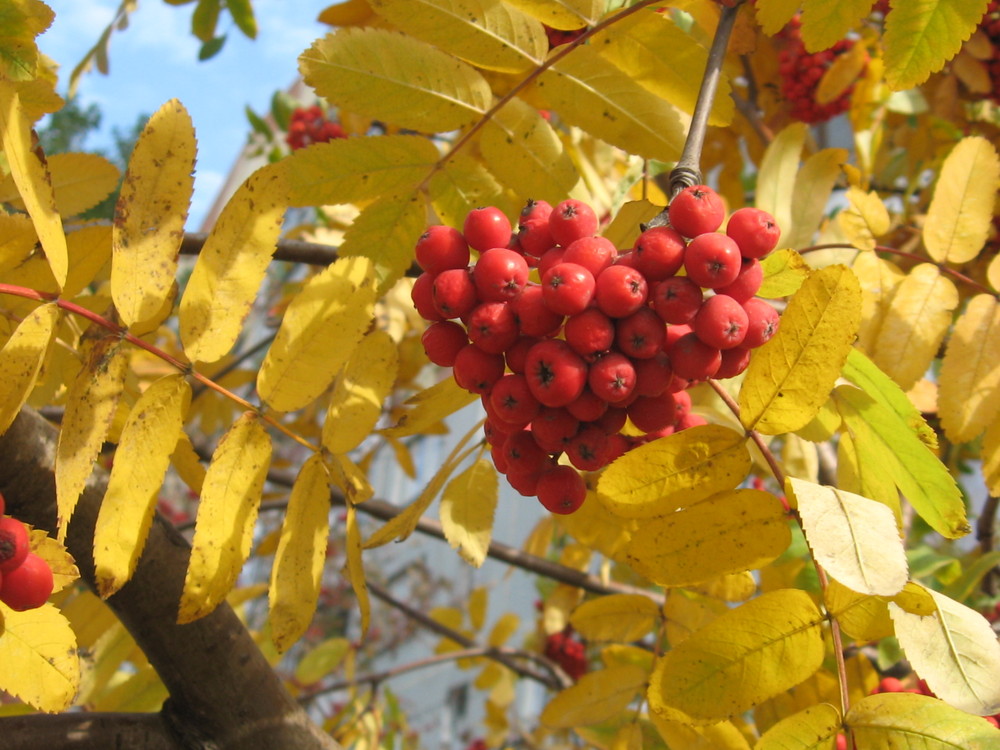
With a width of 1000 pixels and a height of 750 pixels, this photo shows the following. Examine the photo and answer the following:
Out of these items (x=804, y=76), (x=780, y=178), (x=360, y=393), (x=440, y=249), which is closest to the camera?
(x=440, y=249)

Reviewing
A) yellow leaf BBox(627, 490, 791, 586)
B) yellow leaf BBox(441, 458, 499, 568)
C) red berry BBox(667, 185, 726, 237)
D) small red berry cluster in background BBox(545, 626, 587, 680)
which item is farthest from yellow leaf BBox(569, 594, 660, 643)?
small red berry cluster in background BBox(545, 626, 587, 680)

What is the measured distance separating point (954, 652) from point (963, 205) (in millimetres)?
835

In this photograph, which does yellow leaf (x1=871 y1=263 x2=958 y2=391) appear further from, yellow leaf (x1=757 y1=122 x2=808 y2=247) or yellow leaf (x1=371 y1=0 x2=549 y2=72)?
yellow leaf (x1=371 y1=0 x2=549 y2=72)

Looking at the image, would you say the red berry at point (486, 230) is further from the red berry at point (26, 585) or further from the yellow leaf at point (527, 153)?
the red berry at point (26, 585)

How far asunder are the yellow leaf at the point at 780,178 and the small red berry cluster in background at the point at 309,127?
6.19 feet

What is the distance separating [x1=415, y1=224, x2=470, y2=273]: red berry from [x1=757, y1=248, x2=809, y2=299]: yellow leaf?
0.37 meters

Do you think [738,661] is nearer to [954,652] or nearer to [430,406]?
[954,652]

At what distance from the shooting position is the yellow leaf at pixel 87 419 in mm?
873

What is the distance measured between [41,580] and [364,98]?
702mm

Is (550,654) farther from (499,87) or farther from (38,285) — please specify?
(38,285)

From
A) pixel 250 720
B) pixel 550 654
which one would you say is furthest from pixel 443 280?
pixel 550 654

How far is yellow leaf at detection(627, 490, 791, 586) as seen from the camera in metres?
0.98

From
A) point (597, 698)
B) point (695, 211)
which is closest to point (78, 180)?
point (695, 211)

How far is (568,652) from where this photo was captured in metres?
3.17
